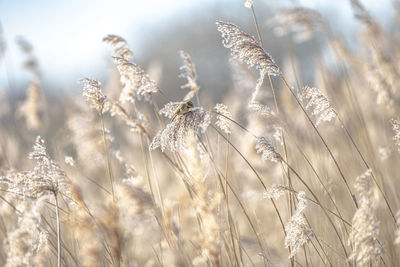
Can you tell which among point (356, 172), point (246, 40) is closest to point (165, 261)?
point (246, 40)

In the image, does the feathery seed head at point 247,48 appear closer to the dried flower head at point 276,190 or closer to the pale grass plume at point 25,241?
the dried flower head at point 276,190

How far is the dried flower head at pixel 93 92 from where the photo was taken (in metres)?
2.14

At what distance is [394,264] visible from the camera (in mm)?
2389

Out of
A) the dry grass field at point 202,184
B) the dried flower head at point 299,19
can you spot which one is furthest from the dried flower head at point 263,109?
the dried flower head at point 299,19

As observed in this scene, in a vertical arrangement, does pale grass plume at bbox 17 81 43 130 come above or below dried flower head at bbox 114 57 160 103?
above

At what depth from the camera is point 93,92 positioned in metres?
2.18

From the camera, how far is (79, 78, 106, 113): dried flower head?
2.14m

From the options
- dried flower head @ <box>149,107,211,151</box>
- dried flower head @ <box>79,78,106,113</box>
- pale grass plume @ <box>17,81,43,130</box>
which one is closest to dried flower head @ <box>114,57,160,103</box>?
dried flower head @ <box>79,78,106,113</box>

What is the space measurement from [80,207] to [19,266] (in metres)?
0.48

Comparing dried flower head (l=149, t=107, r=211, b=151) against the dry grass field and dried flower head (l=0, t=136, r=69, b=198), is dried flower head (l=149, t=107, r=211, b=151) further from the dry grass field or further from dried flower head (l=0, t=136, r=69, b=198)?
dried flower head (l=0, t=136, r=69, b=198)

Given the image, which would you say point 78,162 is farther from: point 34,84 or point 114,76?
point 34,84

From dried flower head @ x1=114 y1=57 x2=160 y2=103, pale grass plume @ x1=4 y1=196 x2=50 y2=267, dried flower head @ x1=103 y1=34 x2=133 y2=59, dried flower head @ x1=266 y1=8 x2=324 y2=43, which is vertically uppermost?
dried flower head @ x1=266 y1=8 x2=324 y2=43

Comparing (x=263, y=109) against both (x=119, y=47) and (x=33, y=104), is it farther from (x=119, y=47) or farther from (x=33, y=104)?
(x=33, y=104)

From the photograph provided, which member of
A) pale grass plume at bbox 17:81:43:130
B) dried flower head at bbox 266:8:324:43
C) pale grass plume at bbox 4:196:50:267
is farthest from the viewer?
pale grass plume at bbox 17:81:43:130
